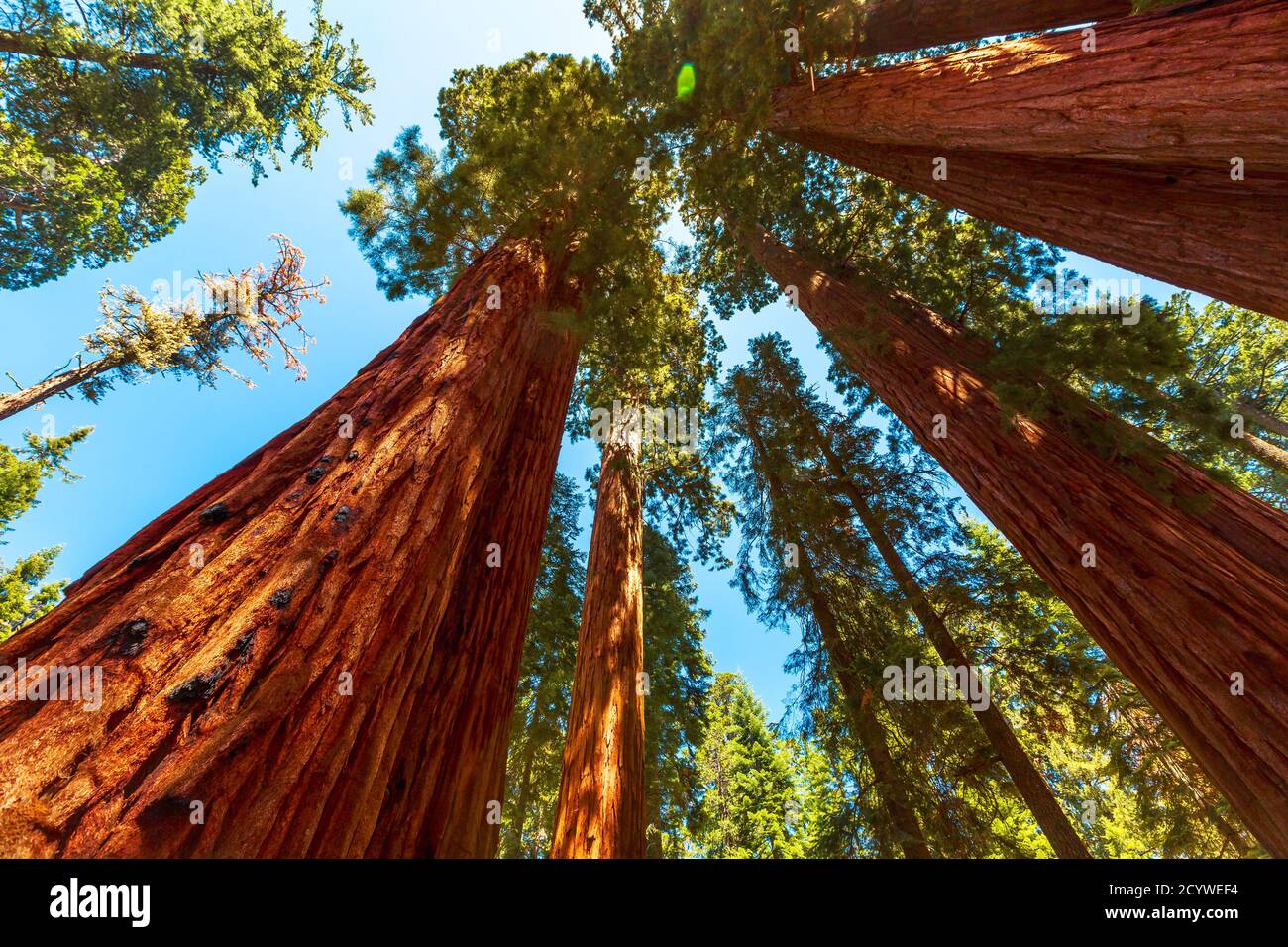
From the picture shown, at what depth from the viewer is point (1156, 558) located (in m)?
2.56

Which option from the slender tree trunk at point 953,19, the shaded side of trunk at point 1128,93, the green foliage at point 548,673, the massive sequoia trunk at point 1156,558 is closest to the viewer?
the massive sequoia trunk at point 1156,558

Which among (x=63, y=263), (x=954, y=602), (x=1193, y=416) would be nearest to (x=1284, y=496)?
(x=954, y=602)

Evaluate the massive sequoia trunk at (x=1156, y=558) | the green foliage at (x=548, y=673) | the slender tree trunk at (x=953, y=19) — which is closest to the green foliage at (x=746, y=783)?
the green foliage at (x=548, y=673)

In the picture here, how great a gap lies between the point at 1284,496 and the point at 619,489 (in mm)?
16667

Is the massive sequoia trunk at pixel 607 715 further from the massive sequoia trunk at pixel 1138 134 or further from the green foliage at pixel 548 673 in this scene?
the massive sequoia trunk at pixel 1138 134

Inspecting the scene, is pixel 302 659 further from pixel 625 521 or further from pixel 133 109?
pixel 133 109

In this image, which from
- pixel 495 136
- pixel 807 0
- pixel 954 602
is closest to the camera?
pixel 495 136

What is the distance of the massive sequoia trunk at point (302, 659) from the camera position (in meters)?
0.77

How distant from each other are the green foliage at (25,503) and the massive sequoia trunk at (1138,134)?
57.5ft

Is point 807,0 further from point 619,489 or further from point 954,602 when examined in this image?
point 954,602

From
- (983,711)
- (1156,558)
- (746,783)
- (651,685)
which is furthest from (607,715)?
(746,783)

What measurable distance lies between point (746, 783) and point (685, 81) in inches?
678

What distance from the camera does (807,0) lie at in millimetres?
4566

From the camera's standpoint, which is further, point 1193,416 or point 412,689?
point 1193,416
